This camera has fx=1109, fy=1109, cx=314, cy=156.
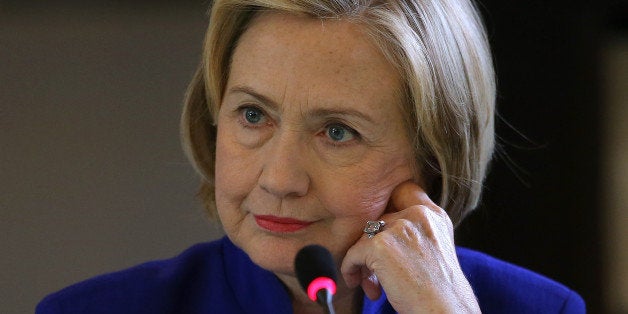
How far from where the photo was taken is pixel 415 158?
2.32 m

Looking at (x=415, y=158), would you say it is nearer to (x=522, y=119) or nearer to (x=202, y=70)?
(x=202, y=70)

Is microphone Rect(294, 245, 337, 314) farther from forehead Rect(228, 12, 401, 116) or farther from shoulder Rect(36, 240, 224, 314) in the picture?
shoulder Rect(36, 240, 224, 314)

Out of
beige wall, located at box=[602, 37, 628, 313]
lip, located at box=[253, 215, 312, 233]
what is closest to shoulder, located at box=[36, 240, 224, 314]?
lip, located at box=[253, 215, 312, 233]

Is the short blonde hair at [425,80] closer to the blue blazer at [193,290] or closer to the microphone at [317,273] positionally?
the blue blazer at [193,290]

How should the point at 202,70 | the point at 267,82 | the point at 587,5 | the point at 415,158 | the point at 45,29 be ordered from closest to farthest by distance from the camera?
the point at 267,82
the point at 415,158
the point at 202,70
the point at 45,29
the point at 587,5

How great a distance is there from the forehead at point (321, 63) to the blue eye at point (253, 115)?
59 millimetres

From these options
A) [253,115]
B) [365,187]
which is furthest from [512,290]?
[253,115]

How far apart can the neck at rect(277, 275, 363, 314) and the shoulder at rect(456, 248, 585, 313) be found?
13.2 inches

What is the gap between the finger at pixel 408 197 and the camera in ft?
7.51

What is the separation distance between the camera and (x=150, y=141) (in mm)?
3775

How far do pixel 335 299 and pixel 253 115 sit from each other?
0.46 m

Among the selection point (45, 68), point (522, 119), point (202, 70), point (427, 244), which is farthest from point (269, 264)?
point (522, 119)

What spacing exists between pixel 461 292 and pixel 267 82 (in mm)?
575

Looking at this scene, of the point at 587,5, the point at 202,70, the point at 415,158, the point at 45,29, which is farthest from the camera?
the point at 587,5
